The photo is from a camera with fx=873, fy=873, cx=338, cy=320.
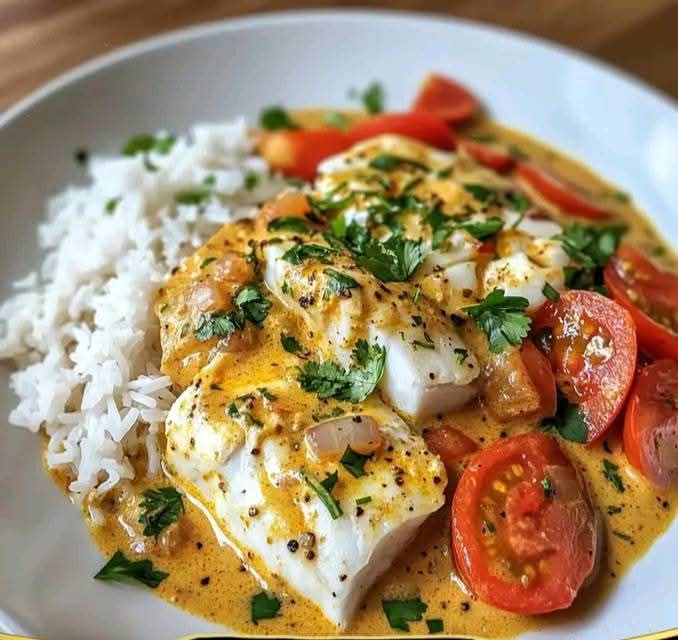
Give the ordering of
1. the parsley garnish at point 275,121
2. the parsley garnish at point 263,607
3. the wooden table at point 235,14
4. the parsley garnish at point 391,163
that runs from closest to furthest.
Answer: the parsley garnish at point 263,607 < the parsley garnish at point 391,163 < the parsley garnish at point 275,121 < the wooden table at point 235,14

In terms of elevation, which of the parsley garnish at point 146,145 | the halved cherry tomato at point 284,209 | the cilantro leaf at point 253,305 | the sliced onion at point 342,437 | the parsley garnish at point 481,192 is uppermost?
the parsley garnish at point 146,145

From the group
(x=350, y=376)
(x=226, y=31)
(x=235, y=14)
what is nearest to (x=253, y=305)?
(x=350, y=376)

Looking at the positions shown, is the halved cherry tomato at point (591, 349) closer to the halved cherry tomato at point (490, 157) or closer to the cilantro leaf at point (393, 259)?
the cilantro leaf at point (393, 259)

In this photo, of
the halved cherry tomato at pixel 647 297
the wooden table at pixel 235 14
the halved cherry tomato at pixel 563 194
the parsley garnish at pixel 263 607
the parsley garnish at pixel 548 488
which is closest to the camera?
the parsley garnish at pixel 263 607

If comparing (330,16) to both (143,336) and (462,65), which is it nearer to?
(462,65)

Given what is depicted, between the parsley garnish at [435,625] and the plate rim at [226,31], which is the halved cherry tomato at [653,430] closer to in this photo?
the parsley garnish at [435,625]

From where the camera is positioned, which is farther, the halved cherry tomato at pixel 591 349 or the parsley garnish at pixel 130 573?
the halved cherry tomato at pixel 591 349

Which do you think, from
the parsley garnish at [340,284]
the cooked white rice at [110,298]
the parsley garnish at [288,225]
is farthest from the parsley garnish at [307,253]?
the cooked white rice at [110,298]

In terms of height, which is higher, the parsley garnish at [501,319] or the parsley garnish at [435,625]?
the parsley garnish at [501,319]
